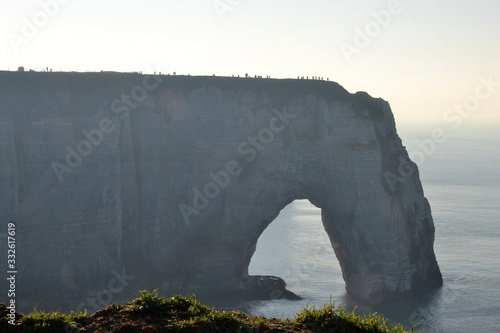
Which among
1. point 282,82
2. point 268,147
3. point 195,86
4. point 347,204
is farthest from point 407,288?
point 195,86

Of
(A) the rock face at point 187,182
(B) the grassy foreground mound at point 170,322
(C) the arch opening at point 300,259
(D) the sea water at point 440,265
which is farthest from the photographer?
(C) the arch opening at point 300,259

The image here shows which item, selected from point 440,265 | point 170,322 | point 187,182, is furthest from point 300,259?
point 170,322

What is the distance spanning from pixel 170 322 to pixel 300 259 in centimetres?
4789

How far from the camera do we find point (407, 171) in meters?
50.6

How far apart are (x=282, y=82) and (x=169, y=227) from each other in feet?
51.1

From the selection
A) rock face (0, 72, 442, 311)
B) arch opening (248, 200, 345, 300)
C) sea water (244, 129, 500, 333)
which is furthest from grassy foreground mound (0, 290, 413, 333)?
arch opening (248, 200, 345, 300)

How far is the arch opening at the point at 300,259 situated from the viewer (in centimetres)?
5197

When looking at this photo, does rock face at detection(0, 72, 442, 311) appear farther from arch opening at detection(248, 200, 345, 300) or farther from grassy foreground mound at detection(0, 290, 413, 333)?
grassy foreground mound at detection(0, 290, 413, 333)

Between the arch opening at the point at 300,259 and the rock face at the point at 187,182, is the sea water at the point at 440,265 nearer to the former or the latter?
the arch opening at the point at 300,259

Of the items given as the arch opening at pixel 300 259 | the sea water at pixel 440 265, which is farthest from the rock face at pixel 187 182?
the arch opening at pixel 300 259

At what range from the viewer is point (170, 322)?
1412 centimetres

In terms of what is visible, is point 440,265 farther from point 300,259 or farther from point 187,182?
point 187,182

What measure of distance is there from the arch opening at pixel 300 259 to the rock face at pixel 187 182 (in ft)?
10.8

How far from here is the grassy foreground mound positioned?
45.8ft
